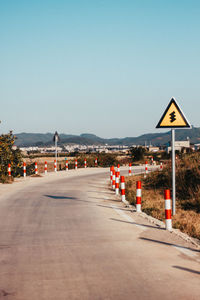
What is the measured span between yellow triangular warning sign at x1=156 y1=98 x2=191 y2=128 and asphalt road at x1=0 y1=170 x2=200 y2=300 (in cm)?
255

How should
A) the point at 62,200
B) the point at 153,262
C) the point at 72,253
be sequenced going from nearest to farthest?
1. the point at 153,262
2. the point at 72,253
3. the point at 62,200

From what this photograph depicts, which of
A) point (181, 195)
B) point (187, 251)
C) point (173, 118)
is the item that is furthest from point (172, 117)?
point (181, 195)

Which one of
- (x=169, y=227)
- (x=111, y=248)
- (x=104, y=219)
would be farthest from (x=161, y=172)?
(x=111, y=248)

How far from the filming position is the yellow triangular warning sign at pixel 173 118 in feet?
35.5

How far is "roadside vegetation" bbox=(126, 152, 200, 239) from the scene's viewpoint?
10.3m

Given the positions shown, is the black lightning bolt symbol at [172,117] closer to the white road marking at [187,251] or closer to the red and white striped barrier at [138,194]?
the red and white striped barrier at [138,194]

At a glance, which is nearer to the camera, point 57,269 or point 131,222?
point 57,269

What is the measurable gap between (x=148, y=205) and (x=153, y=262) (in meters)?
7.44

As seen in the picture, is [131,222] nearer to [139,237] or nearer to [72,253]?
[139,237]

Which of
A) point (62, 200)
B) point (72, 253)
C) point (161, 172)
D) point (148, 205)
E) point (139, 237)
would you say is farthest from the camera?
point (161, 172)

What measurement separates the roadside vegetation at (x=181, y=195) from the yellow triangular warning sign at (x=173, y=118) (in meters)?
→ 2.40

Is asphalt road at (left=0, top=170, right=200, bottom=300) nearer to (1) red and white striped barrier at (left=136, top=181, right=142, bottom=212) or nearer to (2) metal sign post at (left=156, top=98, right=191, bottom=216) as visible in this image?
(1) red and white striped barrier at (left=136, top=181, right=142, bottom=212)

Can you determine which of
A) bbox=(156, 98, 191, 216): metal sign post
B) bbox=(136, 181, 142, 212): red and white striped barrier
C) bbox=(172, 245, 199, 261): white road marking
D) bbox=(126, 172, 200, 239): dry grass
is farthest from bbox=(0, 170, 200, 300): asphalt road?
bbox=(156, 98, 191, 216): metal sign post

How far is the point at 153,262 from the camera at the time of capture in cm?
643
